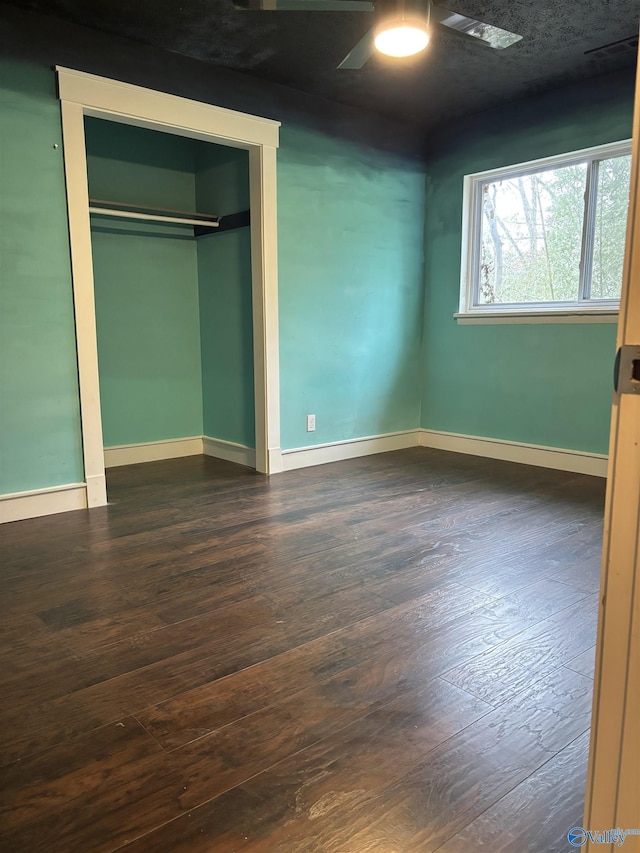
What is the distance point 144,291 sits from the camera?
4.33 metres

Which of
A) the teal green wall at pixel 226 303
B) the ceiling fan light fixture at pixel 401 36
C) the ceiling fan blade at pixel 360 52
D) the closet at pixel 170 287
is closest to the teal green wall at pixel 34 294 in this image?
the closet at pixel 170 287

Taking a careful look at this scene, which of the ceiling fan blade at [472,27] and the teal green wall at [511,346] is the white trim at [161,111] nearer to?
the ceiling fan blade at [472,27]

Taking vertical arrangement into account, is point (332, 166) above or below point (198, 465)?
above

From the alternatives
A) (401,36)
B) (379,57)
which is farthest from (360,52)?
(379,57)

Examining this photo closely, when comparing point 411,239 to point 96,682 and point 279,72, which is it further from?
point 96,682

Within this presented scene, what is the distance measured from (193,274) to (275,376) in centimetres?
130

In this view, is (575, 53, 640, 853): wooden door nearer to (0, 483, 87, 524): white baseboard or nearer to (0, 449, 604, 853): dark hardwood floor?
(0, 449, 604, 853): dark hardwood floor

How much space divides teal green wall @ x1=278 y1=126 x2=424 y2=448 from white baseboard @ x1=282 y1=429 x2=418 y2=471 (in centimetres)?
6

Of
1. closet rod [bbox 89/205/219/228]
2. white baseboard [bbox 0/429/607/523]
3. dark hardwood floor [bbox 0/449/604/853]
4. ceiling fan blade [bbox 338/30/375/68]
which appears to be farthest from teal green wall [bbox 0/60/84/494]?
ceiling fan blade [bbox 338/30/375/68]

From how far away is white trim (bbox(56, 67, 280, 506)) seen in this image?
2979mm

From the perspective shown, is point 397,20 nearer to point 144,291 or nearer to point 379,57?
point 379,57

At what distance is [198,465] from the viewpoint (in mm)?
4328

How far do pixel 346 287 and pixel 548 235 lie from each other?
1.46m

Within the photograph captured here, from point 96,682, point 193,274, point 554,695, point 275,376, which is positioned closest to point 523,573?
point 554,695
